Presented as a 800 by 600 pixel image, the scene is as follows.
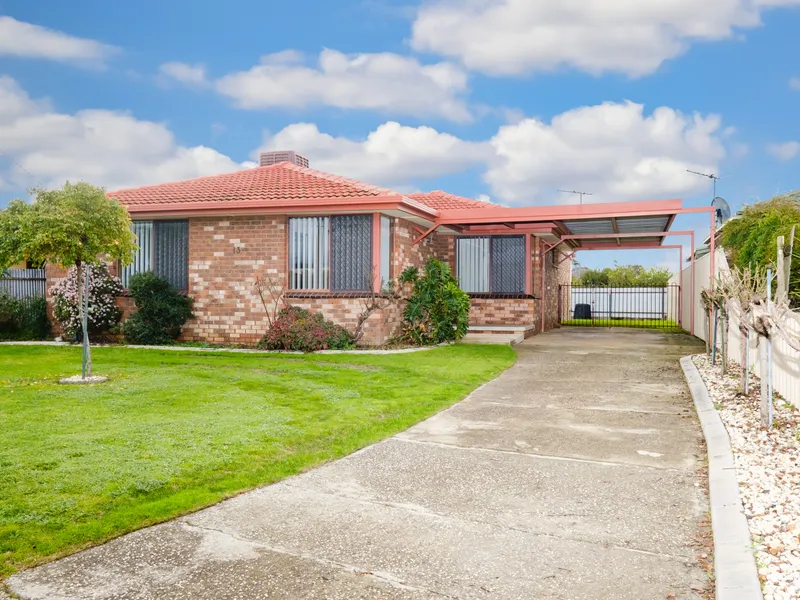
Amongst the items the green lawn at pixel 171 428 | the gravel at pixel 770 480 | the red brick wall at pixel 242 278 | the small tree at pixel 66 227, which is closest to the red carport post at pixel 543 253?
the red brick wall at pixel 242 278

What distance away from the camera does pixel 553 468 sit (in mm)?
5824

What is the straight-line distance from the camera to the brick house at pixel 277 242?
14852mm

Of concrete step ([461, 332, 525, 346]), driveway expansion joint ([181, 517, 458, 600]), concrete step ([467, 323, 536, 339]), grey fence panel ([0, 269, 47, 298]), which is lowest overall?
driveway expansion joint ([181, 517, 458, 600])

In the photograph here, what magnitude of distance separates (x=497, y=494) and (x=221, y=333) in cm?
1186

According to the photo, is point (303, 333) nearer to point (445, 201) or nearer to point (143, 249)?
point (143, 249)

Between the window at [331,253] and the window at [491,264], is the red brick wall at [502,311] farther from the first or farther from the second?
the window at [331,253]

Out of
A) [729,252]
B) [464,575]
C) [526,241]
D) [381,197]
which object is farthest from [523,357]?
[464,575]

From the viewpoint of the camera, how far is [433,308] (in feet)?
51.9

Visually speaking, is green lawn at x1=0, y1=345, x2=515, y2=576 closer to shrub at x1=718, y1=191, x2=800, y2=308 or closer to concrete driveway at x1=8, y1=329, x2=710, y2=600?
concrete driveway at x1=8, y1=329, x2=710, y2=600

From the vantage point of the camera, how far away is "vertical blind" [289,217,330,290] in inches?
599

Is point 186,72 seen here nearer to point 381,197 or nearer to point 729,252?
point 381,197

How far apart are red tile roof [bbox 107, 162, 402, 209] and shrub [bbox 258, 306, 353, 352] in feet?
8.10

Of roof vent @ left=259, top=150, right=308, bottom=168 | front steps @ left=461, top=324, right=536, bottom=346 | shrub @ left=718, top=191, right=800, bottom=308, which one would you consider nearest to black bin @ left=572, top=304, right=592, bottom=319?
front steps @ left=461, top=324, right=536, bottom=346

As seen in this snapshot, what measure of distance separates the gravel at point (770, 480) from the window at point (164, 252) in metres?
12.0
